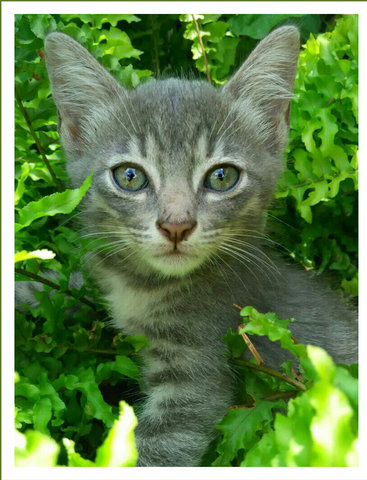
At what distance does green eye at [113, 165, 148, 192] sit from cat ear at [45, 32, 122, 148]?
0.33 meters

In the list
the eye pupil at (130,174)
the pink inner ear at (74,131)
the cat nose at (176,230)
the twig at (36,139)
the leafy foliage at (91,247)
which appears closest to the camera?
the leafy foliage at (91,247)

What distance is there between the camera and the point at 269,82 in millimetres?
2240

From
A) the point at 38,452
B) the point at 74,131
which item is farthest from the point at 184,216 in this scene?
the point at 38,452

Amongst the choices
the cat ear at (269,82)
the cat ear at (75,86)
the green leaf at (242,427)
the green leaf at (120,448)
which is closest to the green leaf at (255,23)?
the cat ear at (269,82)

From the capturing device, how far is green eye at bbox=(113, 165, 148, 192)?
6.46 ft

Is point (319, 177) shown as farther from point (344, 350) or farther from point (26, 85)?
point (26, 85)

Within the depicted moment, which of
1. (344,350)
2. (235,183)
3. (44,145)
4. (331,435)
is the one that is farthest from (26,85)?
(331,435)

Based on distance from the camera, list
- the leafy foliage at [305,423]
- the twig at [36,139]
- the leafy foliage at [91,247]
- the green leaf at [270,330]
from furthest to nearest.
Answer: the twig at [36,139], the green leaf at [270,330], the leafy foliage at [91,247], the leafy foliage at [305,423]

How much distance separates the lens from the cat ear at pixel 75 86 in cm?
210

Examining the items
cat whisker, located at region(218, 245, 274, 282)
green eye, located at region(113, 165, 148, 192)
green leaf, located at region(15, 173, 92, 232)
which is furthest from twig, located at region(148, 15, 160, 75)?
green leaf, located at region(15, 173, 92, 232)

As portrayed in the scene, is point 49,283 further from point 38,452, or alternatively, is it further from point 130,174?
point 38,452

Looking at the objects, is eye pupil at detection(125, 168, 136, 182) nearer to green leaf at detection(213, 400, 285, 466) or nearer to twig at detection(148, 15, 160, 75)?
green leaf at detection(213, 400, 285, 466)

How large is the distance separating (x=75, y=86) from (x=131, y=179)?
50cm

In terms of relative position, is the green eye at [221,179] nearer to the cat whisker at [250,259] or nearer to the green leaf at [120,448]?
the cat whisker at [250,259]
